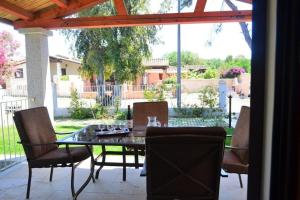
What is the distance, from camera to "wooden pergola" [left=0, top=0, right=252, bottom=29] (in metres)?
4.21

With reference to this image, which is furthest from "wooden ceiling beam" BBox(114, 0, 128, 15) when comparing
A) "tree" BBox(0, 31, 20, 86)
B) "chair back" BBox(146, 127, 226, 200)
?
"tree" BBox(0, 31, 20, 86)

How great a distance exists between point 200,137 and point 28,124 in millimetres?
1959

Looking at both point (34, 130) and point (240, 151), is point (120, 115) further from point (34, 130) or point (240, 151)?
point (240, 151)

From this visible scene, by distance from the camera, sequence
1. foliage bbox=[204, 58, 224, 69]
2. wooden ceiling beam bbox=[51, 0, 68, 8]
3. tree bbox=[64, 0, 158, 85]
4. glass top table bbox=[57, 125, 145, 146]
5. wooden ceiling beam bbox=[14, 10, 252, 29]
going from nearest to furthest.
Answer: glass top table bbox=[57, 125, 145, 146] → wooden ceiling beam bbox=[51, 0, 68, 8] → wooden ceiling beam bbox=[14, 10, 252, 29] → tree bbox=[64, 0, 158, 85] → foliage bbox=[204, 58, 224, 69]

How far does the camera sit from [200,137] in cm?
192

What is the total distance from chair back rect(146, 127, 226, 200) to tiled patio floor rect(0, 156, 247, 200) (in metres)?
1.00

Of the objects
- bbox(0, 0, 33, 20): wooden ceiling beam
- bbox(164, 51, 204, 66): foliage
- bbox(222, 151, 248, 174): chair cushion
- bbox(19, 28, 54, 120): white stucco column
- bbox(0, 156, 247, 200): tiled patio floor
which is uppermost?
bbox(164, 51, 204, 66): foliage

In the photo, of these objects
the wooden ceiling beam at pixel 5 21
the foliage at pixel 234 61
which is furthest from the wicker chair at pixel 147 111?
the foliage at pixel 234 61

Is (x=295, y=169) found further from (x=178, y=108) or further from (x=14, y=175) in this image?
(x=178, y=108)

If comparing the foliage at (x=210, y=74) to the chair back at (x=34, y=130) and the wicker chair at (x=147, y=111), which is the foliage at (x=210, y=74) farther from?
the chair back at (x=34, y=130)

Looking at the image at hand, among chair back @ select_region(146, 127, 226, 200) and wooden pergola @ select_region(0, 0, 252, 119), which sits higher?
wooden pergola @ select_region(0, 0, 252, 119)

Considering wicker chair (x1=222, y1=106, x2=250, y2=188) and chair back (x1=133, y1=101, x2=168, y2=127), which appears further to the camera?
chair back (x1=133, y1=101, x2=168, y2=127)

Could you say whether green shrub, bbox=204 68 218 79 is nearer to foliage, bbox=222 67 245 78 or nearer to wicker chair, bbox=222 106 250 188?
foliage, bbox=222 67 245 78

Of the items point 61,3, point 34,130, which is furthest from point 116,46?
point 34,130
